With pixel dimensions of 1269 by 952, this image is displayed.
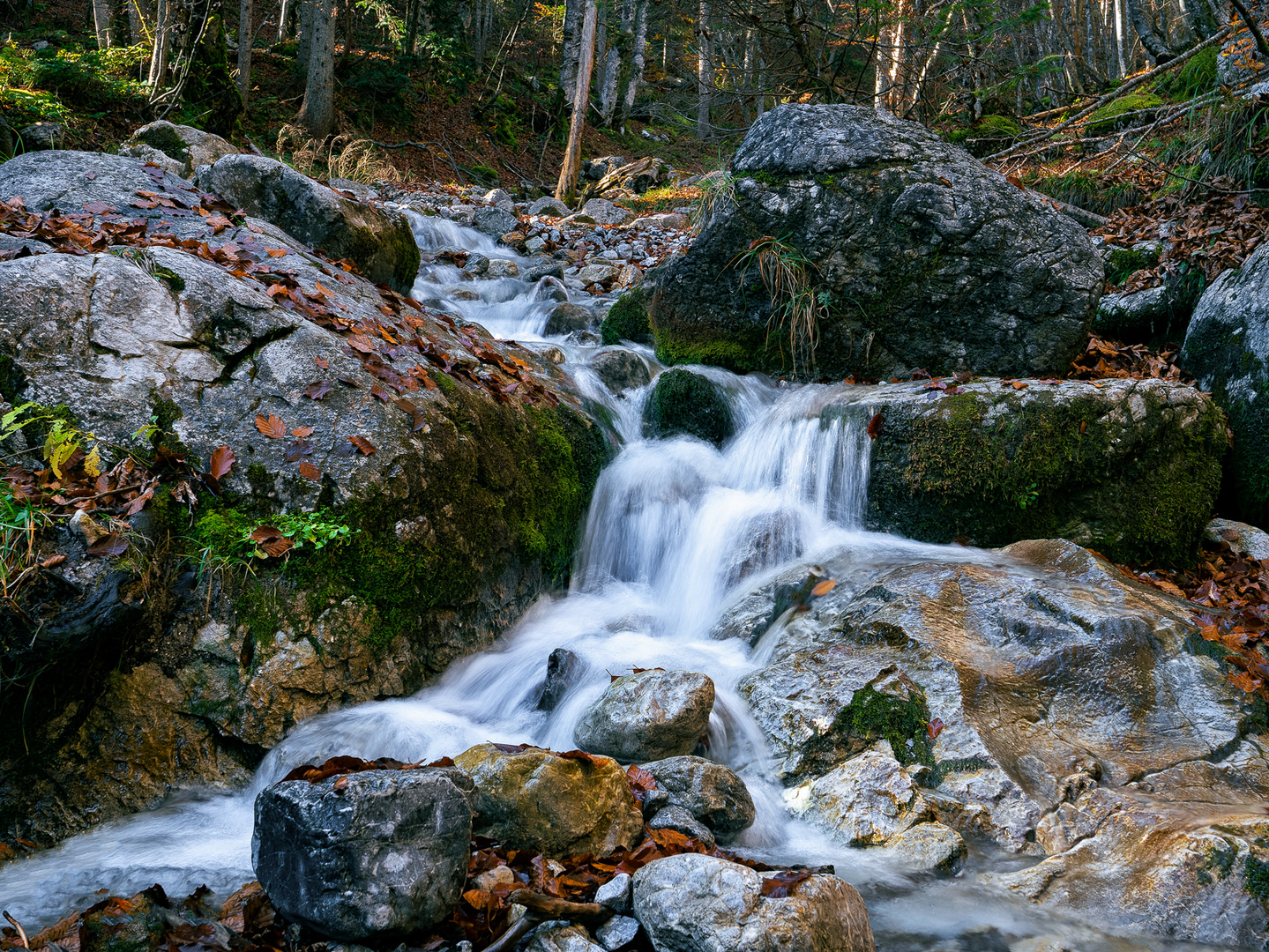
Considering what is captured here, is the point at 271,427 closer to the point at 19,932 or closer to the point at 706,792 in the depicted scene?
the point at 19,932

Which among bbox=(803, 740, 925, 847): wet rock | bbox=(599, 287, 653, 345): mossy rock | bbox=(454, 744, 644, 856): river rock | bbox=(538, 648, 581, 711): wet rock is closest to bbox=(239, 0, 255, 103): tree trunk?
bbox=(599, 287, 653, 345): mossy rock

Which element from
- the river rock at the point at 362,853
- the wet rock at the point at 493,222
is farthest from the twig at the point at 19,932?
the wet rock at the point at 493,222

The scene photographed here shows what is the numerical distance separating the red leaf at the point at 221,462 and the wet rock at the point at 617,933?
280cm

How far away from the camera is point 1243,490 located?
5.69m

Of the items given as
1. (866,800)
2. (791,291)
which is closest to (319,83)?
(791,291)

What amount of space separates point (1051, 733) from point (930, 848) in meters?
1.07

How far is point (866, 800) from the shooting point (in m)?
3.38

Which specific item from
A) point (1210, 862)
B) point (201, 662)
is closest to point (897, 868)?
point (1210, 862)

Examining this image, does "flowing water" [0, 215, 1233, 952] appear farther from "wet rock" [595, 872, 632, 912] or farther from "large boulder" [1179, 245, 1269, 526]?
"large boulder" [1179, 245, 1269, 526]

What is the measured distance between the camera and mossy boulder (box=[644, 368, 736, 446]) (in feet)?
22.4

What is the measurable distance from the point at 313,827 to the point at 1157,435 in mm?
5864

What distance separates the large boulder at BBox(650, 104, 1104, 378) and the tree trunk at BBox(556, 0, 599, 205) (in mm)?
8767

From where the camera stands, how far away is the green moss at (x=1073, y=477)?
5.33 meters

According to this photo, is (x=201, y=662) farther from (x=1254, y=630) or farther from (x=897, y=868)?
(x=1254, y=630)
